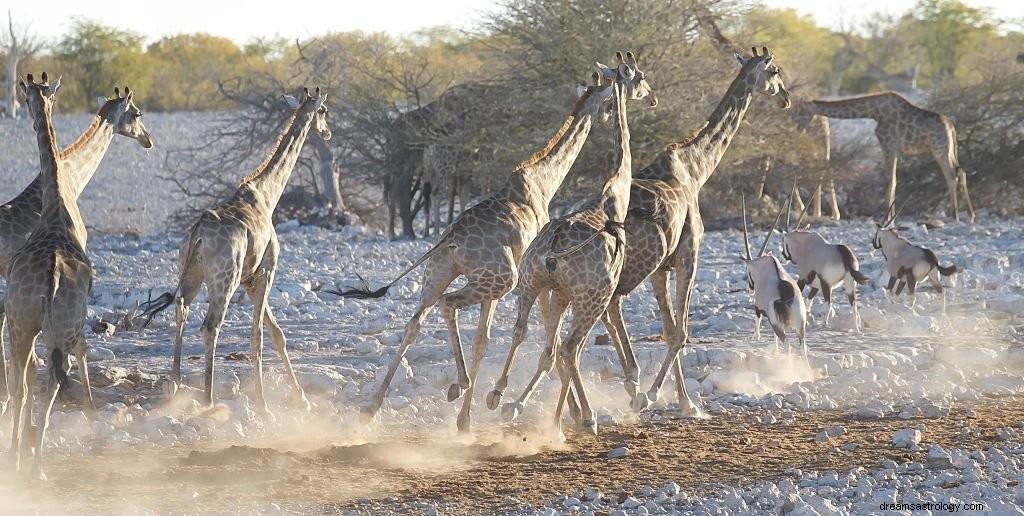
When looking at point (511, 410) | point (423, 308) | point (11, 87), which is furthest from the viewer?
point (11, 87)

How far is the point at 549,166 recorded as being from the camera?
29.1ft

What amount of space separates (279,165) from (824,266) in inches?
191

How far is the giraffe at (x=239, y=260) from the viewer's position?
829 centimetres

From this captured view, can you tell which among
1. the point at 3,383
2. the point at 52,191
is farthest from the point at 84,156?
the point at 3,383

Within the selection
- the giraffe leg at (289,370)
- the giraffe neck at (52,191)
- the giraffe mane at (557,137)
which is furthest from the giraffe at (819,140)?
the giraffe neck at (52,191)

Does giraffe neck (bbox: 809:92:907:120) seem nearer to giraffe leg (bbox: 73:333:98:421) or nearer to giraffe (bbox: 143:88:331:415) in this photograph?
giraffe (bbox: 143:88:331:415)

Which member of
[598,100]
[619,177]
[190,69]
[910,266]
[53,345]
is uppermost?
[190,69]

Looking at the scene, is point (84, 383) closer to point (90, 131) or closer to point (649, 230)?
point (90, 131)

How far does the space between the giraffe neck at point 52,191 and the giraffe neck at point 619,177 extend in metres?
3.11

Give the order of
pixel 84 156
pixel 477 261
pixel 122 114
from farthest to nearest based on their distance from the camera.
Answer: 1. pixel 122 114
2. pixel 84 156
3. pixel 477 261

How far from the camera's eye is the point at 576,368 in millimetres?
7953

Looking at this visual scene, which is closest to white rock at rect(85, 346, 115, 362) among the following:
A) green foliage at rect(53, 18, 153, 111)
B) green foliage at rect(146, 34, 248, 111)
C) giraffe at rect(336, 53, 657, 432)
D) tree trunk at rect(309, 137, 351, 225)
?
giraffe at rect(336, 53, 657, 432)

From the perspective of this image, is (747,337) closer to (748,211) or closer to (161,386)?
(161,386)

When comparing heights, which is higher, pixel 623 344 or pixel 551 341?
pixel 551 341
